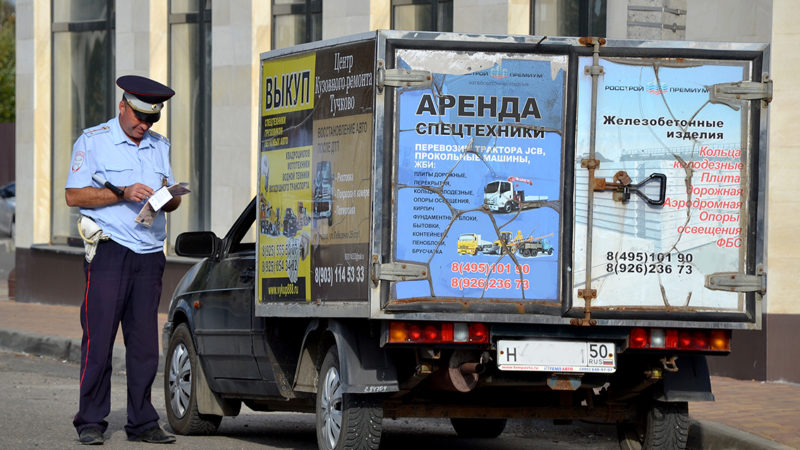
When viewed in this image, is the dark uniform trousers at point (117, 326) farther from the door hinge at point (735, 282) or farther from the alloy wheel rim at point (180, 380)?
the door hinge at point (735, 282)

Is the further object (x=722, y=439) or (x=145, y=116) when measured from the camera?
(x=722, y=439)

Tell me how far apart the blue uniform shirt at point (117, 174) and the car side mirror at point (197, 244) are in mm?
624

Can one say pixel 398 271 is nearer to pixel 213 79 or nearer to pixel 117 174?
pixel 117 174

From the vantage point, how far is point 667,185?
7.32 m

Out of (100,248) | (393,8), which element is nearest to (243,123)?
(393,8)

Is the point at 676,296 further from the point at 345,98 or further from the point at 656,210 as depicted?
the point at 345,98

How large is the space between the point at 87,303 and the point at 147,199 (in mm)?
677

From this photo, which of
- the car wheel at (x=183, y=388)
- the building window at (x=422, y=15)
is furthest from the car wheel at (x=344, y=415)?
the building window at (x=422, y=15)

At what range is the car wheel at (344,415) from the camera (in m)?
7.45

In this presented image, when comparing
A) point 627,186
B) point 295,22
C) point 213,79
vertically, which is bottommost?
point 627,186

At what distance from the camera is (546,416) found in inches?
309

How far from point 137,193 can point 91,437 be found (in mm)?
1380

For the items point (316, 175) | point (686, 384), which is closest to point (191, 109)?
point (316, 175)

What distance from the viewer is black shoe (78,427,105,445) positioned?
836cm
